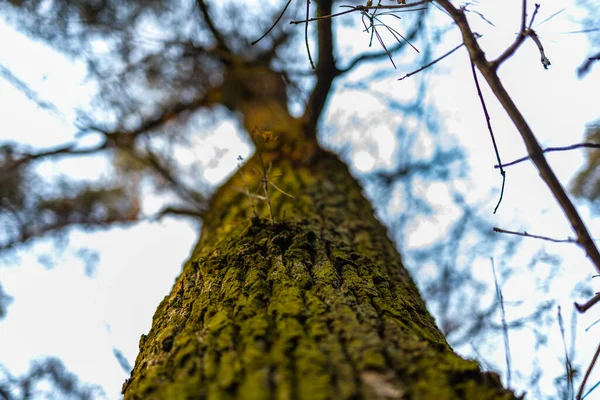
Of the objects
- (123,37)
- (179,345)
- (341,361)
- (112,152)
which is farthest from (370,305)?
(112,152)

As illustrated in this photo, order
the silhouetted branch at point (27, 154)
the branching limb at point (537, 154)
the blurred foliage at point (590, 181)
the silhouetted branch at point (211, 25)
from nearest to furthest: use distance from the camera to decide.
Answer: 1. the branching limb at point (537, 154)
2. the blurred foliage at point (590, 181)
3. the silhouetted branch at point (211, 25)
4. the silhouetted branch at point (27, 154)

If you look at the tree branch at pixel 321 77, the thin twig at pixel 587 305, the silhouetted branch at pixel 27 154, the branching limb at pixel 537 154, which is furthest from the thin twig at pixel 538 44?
the silhouetted branch at pixel 27 154

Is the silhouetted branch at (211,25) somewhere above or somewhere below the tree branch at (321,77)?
above

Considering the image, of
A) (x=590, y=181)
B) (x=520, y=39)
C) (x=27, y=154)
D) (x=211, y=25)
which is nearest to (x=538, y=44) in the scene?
(x=520, y=39)

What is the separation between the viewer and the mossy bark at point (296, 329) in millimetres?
848

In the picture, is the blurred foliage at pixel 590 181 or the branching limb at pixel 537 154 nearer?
the branching limb at pixel 537 154

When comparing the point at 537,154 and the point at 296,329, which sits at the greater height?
the point at 537,154

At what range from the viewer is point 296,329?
3.43 ft

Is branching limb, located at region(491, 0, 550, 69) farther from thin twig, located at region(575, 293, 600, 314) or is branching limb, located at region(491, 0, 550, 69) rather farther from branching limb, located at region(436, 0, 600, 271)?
thin twig, located at region(575, 293, 600, 314)

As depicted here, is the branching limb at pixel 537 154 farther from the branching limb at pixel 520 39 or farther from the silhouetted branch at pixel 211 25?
the silhouetted branch at pixel 211 25

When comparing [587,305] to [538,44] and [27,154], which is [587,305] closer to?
[538,44]

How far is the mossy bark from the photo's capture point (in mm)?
848

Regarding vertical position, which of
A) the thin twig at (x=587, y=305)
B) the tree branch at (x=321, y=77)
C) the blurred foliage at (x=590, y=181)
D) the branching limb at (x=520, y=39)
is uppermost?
the tree branch at (x=321, y=77)

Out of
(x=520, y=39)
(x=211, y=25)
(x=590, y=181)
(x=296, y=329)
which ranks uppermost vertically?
(x=211, y=25)
